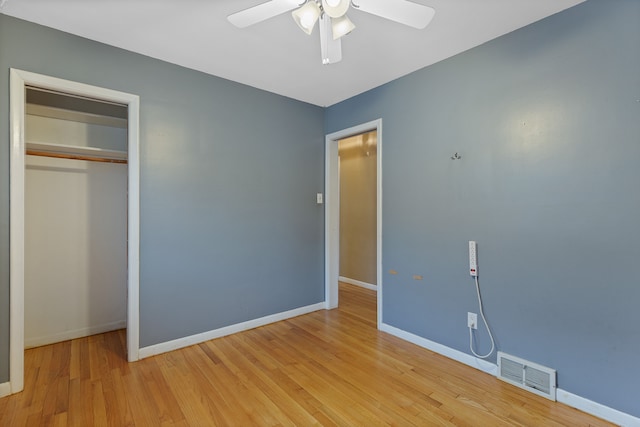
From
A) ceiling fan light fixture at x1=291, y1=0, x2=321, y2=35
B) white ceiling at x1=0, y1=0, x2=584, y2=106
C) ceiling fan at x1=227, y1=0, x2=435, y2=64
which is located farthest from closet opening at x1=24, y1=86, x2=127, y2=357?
ceiling fan light fixture at x1=291, y1=0, x2=321, y2=35

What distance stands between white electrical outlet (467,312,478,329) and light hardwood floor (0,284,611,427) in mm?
340

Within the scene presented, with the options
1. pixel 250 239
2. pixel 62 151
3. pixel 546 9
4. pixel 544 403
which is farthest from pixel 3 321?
pixel 546 9

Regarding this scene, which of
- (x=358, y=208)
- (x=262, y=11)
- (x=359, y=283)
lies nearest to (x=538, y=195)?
(x=262, y=11)

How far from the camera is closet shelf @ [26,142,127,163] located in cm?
266

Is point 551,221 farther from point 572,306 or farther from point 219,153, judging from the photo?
point 219,153

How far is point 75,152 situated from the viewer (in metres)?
2.88

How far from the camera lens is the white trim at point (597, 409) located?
1709 mm

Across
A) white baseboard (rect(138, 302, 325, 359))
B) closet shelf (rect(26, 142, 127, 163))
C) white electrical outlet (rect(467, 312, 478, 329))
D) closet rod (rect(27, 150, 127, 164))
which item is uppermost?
closet shelf (rect(26, 142, 127, 163))

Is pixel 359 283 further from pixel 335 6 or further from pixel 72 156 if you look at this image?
pixel 335 6

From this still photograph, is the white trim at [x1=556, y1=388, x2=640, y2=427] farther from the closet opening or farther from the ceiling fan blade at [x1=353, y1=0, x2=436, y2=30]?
the closet opening

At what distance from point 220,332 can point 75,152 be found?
7.39 feet

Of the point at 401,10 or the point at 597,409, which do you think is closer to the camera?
the point at 401,10

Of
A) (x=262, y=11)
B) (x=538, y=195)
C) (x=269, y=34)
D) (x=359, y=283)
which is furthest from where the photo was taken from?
(x=359, y=283)

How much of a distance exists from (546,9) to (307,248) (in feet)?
9.69
